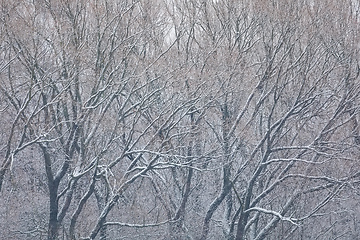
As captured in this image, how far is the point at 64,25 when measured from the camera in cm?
1190

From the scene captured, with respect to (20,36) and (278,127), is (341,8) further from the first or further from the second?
(20,36)

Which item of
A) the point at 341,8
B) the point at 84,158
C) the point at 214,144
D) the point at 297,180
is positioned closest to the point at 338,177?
the point at 297,180

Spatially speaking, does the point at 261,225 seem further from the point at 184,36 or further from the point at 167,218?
the point at 184,36

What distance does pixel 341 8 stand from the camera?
43.8ft

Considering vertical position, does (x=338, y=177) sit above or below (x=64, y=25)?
below

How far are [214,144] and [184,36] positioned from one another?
2784mm

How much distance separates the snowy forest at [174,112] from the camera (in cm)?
1212

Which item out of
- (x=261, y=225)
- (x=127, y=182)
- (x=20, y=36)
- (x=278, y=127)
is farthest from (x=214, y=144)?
(x=20, y=36)

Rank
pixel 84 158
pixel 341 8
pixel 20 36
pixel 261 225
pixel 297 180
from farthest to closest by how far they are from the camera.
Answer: pixel 261 225 → pixel 297 180 → pixel 341 8 → pixel 84 158 → pixel 20 36

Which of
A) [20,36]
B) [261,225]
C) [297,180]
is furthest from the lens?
[261,225]

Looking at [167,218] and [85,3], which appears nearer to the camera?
[85,3]

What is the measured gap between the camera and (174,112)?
41.3 feet

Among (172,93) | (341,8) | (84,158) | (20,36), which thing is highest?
(341,8)

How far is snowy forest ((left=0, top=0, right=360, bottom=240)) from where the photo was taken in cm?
→ 1212
